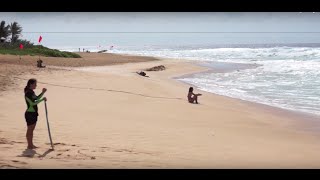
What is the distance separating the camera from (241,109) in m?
10.7

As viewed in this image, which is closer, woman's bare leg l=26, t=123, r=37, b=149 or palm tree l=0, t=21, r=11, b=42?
woman's bare leg l=26, t=123, r=37, b=149

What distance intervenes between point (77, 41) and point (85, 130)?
2.07 meters
